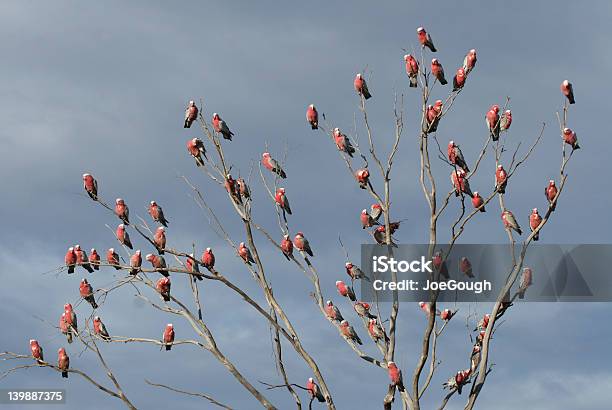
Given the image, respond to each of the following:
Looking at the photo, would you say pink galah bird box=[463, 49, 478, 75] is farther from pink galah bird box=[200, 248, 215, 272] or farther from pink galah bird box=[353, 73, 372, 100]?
pink galah bird box=[200, 248, 215, 272]

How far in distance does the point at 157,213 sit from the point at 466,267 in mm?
3719

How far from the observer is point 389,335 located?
11727mm

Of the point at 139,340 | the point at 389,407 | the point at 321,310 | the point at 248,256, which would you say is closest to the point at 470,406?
the point at 389,407

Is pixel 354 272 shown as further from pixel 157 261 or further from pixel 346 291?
pixel 157 261

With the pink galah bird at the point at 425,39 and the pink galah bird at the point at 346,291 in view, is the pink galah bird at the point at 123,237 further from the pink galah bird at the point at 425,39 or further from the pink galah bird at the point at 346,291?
the pink galah bird at the point at 425,39

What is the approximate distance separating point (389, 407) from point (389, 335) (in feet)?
2.63

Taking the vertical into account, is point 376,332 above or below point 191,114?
below

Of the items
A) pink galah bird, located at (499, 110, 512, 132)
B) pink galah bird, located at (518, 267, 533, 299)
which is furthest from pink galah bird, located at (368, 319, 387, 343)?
pink galah bird, located at (499, 110, 512, 132)

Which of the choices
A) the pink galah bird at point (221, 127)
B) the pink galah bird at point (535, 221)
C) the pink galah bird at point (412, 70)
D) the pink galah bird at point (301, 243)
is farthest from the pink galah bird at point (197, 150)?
the pink galah bird at point (535, 221)

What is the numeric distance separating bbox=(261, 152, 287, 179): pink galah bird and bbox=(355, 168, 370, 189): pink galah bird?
980 millimetres

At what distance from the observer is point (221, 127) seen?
1252cm

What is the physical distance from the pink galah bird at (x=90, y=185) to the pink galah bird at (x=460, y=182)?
4128mm

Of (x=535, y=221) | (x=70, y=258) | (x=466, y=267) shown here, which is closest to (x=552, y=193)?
(x=535, y=221)

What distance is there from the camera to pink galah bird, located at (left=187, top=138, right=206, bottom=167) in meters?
12.4
